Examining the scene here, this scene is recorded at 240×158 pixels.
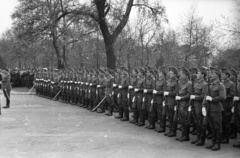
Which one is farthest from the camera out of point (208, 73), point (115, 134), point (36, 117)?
point (36, 117)

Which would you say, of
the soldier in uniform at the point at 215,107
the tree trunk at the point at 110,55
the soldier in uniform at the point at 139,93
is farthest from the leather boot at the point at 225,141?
the tree trunk at the point at 110,55

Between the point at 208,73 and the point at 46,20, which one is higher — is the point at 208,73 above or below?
below

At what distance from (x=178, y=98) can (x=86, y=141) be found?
2765 mm

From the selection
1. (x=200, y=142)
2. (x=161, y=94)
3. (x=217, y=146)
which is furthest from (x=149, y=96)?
(x=217, y=146)

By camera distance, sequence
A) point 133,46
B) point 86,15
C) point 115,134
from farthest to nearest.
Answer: point 133,46 → point 86,15 → point 115,134

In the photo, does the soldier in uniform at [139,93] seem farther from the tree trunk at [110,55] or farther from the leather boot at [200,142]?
the tree trunk at [110,55]

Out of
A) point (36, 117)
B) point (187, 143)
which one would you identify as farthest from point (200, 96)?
point (36, 117)

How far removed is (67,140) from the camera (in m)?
9.62

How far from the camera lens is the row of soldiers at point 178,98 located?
879 cm

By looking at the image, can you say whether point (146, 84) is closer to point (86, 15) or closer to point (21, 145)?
point (21, 145)

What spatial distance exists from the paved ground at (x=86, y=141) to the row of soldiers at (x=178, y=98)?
1.53 feet

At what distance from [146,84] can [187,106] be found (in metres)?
2.47

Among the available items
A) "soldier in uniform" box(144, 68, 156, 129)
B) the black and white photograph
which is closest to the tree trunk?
the black and white photograph

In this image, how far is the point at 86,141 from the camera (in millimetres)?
9461
